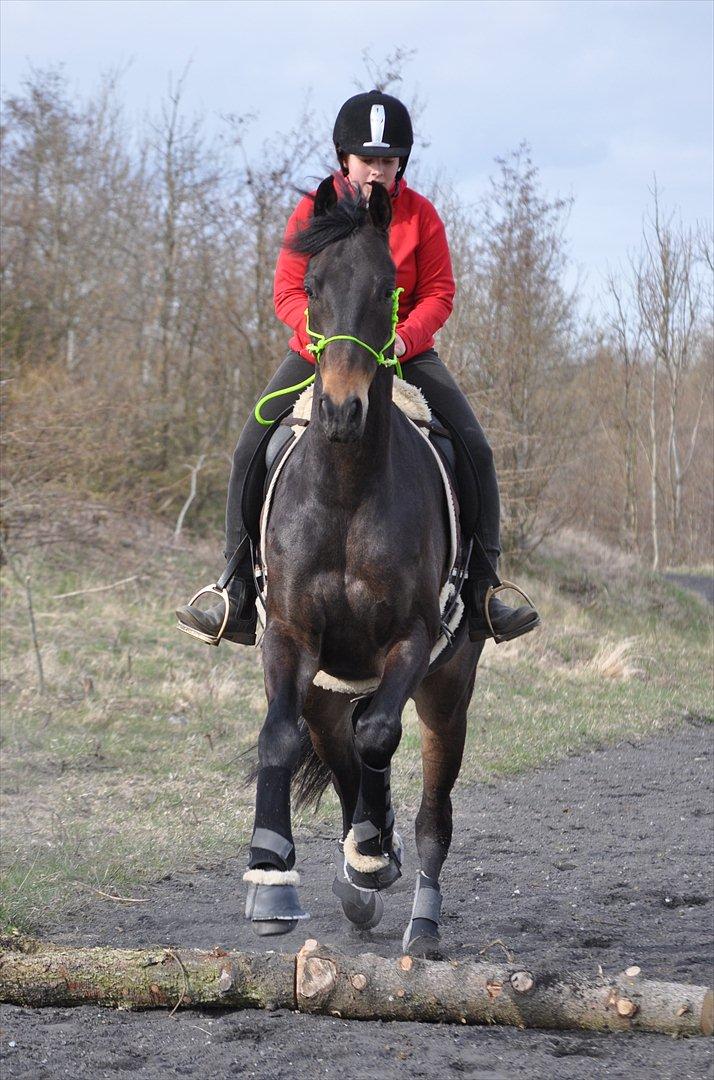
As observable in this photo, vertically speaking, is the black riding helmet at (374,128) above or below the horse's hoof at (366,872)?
above

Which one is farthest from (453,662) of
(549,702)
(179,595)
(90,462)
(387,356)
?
(90,462)

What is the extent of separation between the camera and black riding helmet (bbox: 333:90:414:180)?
182 inches

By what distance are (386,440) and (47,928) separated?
9.07 ft

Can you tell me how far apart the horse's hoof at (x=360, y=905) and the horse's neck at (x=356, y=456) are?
1.96 metres

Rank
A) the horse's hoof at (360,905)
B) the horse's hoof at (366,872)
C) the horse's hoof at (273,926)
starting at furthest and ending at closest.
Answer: the horse's hoof at (360,905) < the horse's hoof at (366,872) < the horse's hoof at (273,926)

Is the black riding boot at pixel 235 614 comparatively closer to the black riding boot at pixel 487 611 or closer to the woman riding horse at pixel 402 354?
the woman riding horse at pixel 402 354

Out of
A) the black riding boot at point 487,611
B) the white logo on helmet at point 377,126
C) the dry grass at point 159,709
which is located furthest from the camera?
the dry grass at point 159,709

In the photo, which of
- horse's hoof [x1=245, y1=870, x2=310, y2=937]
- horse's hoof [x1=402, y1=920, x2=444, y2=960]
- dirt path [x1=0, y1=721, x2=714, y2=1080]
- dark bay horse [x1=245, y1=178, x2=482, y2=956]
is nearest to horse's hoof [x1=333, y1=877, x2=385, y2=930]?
dirt path [x1=0, y1=721, x2=714, y2=1080]

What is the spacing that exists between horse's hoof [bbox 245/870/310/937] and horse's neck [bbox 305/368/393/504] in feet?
4.76

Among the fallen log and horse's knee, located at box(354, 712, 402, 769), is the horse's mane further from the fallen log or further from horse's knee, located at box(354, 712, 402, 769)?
the fallen log

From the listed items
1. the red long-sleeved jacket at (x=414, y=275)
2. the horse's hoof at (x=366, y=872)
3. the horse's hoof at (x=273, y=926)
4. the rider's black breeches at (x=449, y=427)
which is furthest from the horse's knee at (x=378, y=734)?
the red long-sleeved jacket at (x=414, y=275)

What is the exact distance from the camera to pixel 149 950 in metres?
3.83

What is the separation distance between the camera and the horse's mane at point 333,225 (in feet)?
13.5

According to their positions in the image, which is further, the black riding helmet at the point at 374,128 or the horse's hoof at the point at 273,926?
the black riding helmet at the point at 374,128
